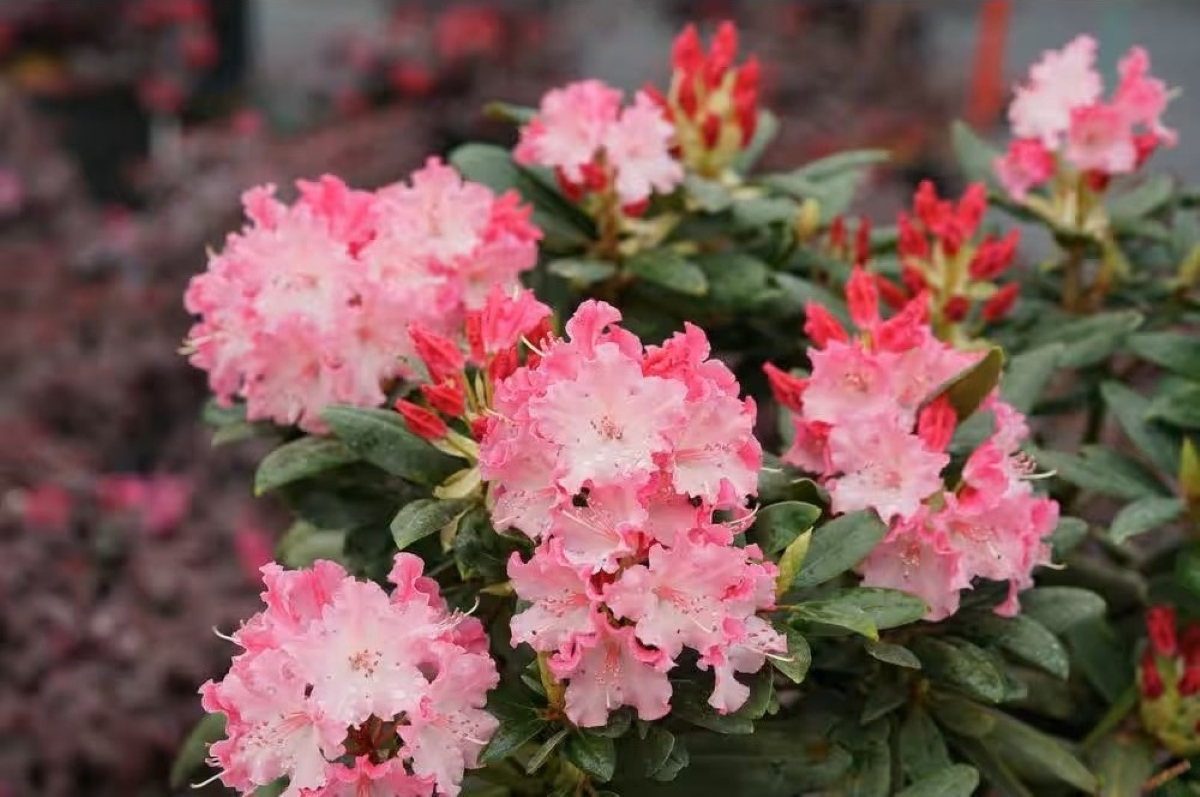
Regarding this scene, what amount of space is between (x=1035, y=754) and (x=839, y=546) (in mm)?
275

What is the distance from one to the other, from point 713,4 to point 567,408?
14.2ft

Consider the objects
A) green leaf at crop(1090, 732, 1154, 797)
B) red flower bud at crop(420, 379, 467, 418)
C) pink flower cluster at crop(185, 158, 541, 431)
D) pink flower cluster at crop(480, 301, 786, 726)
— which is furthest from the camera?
green leaf at crop(1090, 732, 1154, 797)

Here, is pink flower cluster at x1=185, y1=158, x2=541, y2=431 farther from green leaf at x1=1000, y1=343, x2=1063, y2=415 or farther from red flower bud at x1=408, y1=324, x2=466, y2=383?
green leaf at x1=1000, y1=343, x2=1063, y2=415

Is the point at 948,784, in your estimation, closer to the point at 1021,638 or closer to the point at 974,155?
the point at 1021,638

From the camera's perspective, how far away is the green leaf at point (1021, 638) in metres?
0.95

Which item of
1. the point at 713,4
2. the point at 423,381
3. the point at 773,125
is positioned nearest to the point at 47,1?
the point at 713,4

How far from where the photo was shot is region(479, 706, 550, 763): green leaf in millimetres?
805

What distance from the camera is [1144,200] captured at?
1325 mm

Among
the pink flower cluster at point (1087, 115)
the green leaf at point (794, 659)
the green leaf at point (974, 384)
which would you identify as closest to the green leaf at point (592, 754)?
the green leaf at point (794, 659)

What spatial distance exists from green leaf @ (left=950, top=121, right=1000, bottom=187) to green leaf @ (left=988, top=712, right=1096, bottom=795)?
58 centimetres

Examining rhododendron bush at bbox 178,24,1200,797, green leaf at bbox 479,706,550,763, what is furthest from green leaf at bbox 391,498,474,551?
green leaf at bbox 479,706,550,763

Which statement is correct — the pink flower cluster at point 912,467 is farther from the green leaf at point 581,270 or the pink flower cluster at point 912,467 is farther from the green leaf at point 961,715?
the green leaf at point 581,270

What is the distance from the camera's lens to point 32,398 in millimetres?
2873

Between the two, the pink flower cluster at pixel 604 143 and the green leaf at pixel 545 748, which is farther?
the pink flower cluster at pixel 604 143
